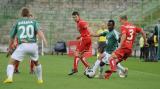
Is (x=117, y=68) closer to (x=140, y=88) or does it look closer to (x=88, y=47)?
(x=88, y=47)

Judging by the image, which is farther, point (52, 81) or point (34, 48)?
point (52, 81)

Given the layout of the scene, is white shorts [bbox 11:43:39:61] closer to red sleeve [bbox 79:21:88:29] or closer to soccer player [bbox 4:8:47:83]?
soccer player [bbox 4:8:47:83]

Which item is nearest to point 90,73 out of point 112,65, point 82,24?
point 112,65

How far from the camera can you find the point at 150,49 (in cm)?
3738

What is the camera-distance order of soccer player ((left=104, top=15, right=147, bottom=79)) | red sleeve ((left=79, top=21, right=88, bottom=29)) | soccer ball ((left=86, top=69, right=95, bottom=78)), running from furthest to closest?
red sleeve ((left=79, top=21, right=88, bottom=29)) < soccer ball ((left=86, top=69, right=95, bottom=78)) < soccer player ((left=104, top=15, right=147, bottom=79))

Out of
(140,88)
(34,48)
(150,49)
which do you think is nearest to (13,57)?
(34,48)

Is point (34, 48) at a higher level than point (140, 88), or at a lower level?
higher

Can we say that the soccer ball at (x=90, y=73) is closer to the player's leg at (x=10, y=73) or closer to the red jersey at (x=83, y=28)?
the red jersey at (x=83, y=28)

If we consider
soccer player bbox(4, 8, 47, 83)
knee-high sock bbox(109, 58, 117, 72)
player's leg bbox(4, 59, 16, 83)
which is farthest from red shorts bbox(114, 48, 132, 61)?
player's leg bbox(4, 59, 16, 83)

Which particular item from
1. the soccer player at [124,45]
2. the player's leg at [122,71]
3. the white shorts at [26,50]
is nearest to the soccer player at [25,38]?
the white shorts at [26,50]

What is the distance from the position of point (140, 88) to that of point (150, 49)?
22208 millimetres

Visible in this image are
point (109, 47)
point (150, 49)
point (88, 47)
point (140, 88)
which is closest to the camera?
point (140, 88)

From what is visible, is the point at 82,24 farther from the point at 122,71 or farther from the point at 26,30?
the point at 26,30

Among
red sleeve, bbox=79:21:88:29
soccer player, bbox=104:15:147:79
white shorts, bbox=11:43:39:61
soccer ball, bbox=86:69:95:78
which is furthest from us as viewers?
red sleeve, bbox=79:21:88:29
